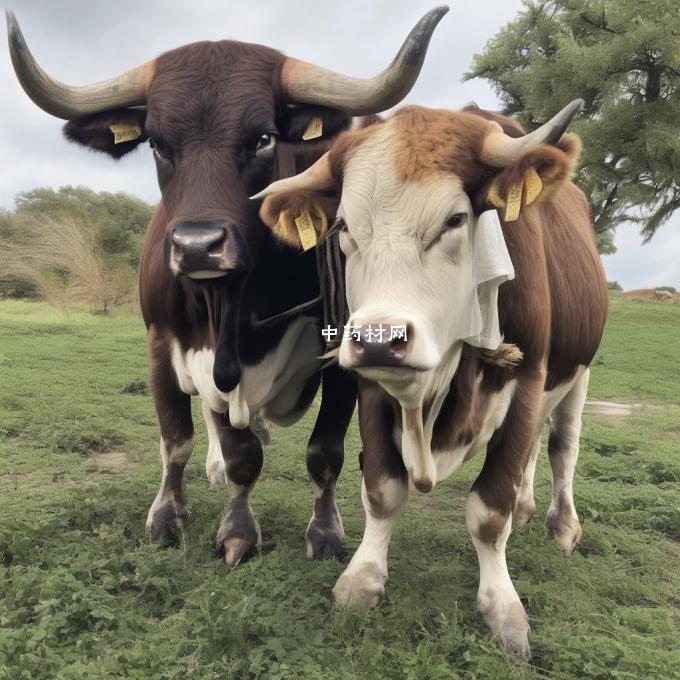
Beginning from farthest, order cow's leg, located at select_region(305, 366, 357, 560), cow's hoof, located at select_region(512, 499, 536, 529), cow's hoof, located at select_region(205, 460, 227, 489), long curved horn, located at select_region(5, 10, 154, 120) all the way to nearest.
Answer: cow's hoof, located at select_region(205, 460, 227, 489)
cow's hoof, located at select_region(512, 499, 536, 529)
cow's leg, located at select_region(305, 366, 357, 560)
long curved horn, located at select_region(5, 10, 154, 120)

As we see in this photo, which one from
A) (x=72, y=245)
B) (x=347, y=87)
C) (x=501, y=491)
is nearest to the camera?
(x=501, y=491)

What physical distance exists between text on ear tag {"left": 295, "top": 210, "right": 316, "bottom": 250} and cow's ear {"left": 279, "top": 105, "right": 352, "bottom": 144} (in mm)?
727

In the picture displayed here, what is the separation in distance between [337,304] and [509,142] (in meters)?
1.12

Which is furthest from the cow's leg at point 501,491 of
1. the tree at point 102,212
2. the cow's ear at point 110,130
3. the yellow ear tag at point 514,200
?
the tree at point 102,212

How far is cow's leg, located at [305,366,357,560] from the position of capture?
11.1 feet

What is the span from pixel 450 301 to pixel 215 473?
2.91 meters

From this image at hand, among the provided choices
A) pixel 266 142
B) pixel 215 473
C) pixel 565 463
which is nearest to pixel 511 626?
pixel 565 463

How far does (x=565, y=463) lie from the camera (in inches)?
151

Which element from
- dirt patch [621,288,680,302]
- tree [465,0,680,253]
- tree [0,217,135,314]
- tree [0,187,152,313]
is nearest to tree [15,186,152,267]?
tree [0,187,152,313]

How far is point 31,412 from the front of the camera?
19.5 feet

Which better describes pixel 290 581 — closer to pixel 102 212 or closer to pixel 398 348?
pixel 398 348

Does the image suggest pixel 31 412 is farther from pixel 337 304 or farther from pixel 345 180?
pixel 345 180

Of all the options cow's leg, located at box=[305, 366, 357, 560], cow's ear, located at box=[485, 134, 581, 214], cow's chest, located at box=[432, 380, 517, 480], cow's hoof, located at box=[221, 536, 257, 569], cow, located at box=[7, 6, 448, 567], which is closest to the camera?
cow's ear, located at box=[485, 134, 581, 214]

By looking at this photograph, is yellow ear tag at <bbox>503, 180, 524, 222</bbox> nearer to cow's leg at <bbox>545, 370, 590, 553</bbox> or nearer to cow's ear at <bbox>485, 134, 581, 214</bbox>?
cow's ear at <bbox>485, 134, 581, 214</bbox>
